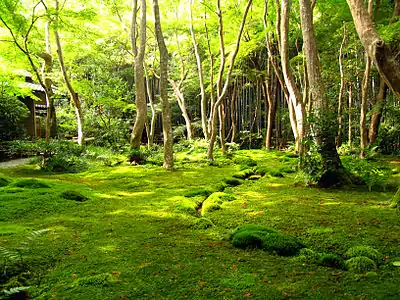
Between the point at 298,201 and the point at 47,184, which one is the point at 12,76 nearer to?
the point at 47,184

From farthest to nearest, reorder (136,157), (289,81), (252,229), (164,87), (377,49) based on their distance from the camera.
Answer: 1. (136,157)
2. (164,87)
3. (289,81)
4. (252,229)
5. (377,49)

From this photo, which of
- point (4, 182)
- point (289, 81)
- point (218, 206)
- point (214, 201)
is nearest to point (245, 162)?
point (289, 81)

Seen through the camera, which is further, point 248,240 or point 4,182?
point 4,182

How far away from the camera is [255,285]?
2775 millimetres

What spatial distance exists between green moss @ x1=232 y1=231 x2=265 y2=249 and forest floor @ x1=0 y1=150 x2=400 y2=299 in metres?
0.14

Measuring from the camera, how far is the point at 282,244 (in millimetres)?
3678

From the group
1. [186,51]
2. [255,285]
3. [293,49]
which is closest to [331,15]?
[293,49]

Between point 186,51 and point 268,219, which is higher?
point 186,51

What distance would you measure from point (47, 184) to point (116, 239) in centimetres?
393

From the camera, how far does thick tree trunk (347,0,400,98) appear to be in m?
3.78

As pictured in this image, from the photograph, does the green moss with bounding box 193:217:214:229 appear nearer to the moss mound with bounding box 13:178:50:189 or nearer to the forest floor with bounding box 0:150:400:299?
the forest floor with bounding box 0:150:400:299

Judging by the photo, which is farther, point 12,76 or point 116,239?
point 12,76

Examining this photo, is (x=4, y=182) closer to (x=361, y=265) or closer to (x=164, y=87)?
(x=164, y=87)

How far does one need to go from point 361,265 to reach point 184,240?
195 centimetres
